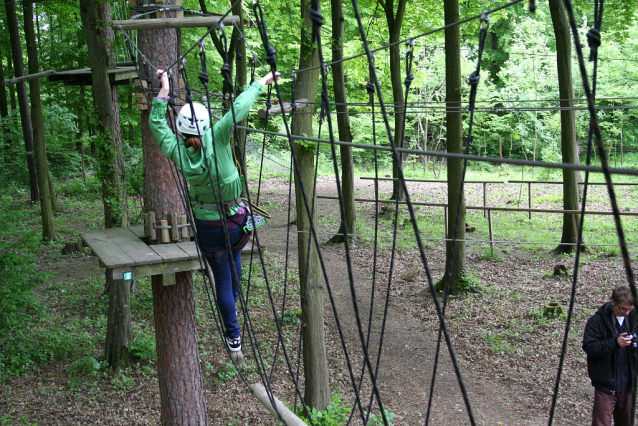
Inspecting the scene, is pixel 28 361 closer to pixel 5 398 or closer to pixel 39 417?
pixel 5 398

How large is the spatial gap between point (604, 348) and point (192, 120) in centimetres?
233

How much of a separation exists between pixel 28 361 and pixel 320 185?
9568 millimetres

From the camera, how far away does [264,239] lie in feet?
30.0

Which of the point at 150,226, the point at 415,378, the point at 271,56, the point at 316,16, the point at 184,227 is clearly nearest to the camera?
the point at 316,16

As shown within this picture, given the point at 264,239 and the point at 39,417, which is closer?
the point at 39,417

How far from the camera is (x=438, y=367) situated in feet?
17.0

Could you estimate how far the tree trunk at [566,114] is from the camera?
6273 millimetres

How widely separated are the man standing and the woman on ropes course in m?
1.88

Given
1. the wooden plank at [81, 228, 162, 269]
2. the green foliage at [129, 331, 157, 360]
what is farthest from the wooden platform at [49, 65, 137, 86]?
the green foliage at [129, 331, 157, 360]

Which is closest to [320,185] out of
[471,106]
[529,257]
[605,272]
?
[529,257]

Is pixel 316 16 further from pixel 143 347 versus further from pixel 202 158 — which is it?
pixel 143 347

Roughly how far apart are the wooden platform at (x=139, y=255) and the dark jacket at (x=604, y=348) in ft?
6.22

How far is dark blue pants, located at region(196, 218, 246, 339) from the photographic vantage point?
276 cm

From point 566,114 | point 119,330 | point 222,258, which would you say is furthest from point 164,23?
point 566,114
